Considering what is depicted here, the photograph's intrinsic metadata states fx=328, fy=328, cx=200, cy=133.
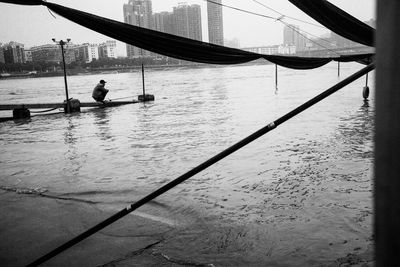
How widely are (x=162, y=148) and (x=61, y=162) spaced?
227cm

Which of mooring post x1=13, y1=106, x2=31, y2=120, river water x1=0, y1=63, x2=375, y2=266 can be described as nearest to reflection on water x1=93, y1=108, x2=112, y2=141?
river water x1=0, y1=63, x2=375, y2=266

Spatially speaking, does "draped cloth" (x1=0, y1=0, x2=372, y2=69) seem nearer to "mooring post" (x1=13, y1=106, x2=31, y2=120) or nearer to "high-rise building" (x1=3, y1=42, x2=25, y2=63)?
"mooring post" (x1=13, y1=106, x2=31, y2=120)

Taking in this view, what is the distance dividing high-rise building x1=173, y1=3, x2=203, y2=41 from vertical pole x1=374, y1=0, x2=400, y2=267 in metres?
37.0

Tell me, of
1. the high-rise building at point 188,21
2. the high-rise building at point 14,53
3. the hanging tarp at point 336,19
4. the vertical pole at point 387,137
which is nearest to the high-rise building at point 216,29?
the high-rise building at point 188,21

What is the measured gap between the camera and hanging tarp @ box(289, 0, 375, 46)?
5.11 m

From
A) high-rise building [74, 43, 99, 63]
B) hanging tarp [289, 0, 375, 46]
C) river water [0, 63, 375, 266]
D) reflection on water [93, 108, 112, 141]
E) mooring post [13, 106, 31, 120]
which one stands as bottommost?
river water [0, 63, 375, 266]

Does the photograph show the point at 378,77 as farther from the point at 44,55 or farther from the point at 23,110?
the point at 44,55

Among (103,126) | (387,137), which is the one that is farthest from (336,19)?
(103,126)

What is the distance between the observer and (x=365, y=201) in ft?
14.0

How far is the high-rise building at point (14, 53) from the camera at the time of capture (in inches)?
4296

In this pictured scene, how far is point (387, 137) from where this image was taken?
2.30 ft

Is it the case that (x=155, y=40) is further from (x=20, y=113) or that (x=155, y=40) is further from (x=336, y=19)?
(x=20, y=113)

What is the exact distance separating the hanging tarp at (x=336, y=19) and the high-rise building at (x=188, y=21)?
31321mm

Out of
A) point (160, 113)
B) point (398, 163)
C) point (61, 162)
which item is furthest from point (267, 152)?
point (160, 113)
